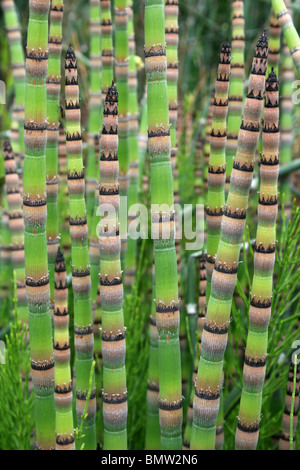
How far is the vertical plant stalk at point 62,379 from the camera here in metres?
1.06

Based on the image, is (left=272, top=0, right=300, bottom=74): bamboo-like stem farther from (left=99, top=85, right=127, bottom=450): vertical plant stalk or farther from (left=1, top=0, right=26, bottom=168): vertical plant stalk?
(left=1, top=0, right=26, bottom=168): vertical plant stalk

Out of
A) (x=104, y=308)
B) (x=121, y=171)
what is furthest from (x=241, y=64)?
(x=104, y=308)

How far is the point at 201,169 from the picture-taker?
1937mm

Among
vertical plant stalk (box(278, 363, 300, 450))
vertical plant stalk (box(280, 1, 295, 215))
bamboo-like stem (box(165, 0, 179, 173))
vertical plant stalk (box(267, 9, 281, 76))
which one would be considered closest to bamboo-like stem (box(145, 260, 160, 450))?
vertical plant stalk (box(278, 363, 300, 450))

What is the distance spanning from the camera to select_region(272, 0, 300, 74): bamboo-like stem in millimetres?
1001

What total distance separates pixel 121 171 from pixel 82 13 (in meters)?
2.95

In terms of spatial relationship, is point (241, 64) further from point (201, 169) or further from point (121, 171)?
point (201, 169)

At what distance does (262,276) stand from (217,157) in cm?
25

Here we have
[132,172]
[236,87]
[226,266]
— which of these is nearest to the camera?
[226,266]

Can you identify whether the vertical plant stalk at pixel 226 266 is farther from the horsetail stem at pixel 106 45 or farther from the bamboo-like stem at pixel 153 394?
the horsetail stem at pixel 106 45

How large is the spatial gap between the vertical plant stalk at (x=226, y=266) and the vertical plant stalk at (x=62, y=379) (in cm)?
23

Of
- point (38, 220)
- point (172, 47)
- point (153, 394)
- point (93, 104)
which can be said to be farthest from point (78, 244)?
point (93, 104)

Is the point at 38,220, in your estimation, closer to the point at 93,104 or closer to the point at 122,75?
the point at 122,75

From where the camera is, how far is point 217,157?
1162 mm
